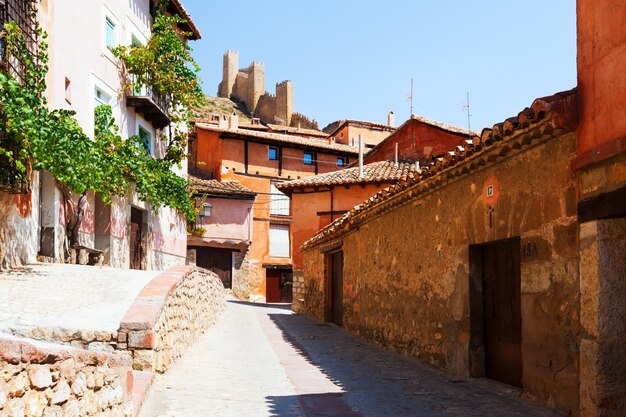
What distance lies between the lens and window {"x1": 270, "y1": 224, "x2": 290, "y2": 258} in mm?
34375

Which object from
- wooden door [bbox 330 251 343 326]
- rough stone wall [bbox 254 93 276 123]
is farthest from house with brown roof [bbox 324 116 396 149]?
wooden door [bbox 330 251 343 326]

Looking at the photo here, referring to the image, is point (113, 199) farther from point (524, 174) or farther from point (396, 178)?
point (524, 174)

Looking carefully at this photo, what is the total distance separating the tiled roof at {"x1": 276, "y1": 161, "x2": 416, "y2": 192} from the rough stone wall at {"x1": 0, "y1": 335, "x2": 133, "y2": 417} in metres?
17.4

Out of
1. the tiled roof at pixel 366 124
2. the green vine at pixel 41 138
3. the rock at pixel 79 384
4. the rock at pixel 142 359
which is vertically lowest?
the rock at pixel 142 359

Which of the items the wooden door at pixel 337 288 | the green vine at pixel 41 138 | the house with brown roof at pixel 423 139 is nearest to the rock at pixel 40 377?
the green vine at pixel 41 138

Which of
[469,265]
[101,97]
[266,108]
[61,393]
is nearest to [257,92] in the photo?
[266,108]

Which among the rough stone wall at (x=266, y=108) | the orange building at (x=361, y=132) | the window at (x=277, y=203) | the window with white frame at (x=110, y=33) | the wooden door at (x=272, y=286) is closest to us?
the window with white frame at (x=110, y=33)

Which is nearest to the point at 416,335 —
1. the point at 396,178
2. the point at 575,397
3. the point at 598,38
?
the point at 575,397

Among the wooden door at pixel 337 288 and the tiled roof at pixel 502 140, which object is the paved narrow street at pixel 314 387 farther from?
the wooden door at pixel 337 288

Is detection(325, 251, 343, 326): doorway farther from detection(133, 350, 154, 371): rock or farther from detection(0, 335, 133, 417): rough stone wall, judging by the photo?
detection(0, 335, 133, 417): rough stone wall

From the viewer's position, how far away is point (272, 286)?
1334 inches

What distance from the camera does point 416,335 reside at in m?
9.29

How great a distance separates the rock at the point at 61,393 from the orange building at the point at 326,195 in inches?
706

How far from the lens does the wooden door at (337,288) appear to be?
15.7 m
